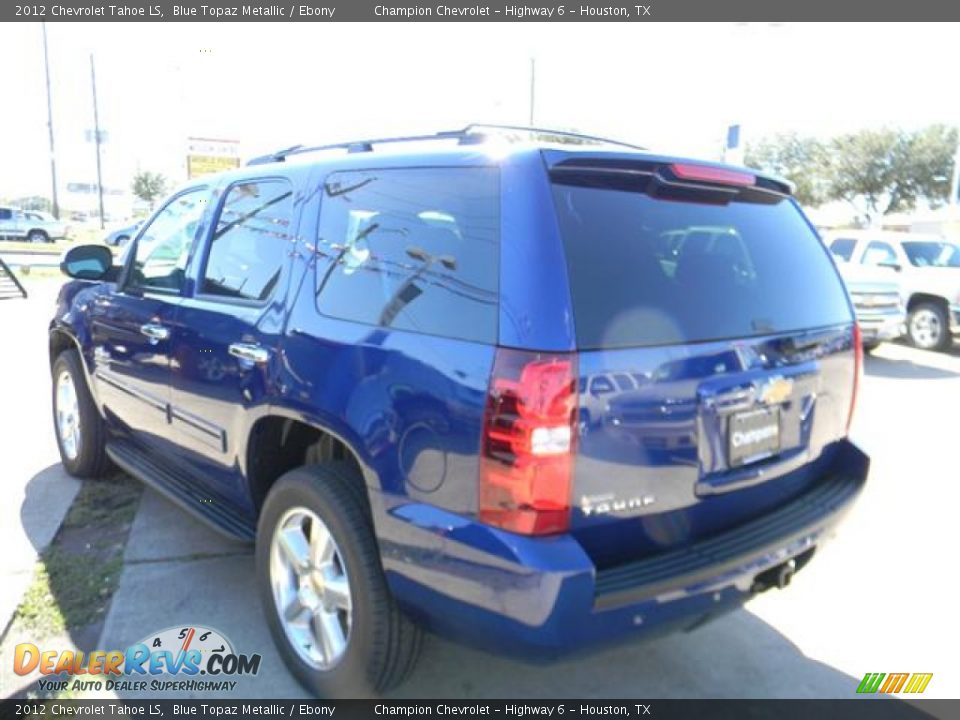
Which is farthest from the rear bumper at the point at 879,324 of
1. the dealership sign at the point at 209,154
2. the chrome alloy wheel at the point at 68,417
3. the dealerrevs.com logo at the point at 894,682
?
the dealership sign at the point at 209,154

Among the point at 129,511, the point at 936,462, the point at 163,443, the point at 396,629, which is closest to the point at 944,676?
the point at 396,629

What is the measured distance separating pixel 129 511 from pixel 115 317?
1.17 meters

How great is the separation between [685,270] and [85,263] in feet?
11.8

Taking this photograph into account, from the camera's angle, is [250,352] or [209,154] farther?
[209,154]

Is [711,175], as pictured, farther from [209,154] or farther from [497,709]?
[209,154]

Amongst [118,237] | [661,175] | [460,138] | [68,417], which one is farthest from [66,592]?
[118,237]

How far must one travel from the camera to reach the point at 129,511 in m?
4.23

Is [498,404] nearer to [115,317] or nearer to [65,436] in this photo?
[115,317]

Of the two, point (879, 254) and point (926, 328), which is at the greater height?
point (879, 254)

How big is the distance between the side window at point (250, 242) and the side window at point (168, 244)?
0.92ft

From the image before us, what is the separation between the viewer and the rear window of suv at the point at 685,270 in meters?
2.07

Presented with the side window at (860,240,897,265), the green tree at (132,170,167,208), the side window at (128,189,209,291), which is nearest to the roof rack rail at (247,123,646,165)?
the side window at (128,189,209,291)

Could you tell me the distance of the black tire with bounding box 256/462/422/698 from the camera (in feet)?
7.59

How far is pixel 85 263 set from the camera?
4266 mm
